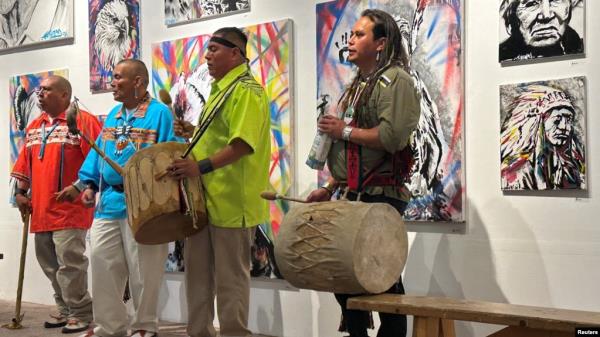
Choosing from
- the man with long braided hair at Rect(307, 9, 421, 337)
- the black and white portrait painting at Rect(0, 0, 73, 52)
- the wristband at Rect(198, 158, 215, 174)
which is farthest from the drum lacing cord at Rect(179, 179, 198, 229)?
the black and white portrait painting at Rect(0, 0, 73, 52)

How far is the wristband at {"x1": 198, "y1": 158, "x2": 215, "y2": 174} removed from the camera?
3.59 meters

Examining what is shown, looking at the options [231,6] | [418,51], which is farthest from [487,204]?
[231,6]

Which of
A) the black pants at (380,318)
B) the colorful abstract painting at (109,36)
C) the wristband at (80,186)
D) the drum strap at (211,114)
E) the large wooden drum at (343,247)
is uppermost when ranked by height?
the colorful abstract painting at (109,36)

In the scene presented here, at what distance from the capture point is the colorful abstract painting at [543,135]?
11.3 ft

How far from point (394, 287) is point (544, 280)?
0.77m

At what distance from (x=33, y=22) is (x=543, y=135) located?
3.94 meters

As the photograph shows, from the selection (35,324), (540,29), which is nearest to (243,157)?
(540,29)

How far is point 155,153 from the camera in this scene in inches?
143

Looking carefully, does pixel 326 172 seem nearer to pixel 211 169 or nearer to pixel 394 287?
pixel 211 169

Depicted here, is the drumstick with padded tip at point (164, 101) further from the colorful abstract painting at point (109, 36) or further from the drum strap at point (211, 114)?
the colorful abstract painting at point (109, 36)

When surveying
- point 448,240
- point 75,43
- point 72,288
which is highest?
point 75,43

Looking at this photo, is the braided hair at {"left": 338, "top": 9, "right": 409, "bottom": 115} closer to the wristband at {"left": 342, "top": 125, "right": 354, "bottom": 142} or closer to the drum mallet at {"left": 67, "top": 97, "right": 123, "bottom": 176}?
the wristband at {"left": 342, "top": 125, "right": 354, "bottom": 142}

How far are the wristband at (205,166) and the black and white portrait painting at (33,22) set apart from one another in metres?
2.45

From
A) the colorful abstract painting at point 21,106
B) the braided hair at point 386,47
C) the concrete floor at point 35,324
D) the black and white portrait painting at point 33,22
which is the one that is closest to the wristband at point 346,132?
the braided hair at point 386,47
